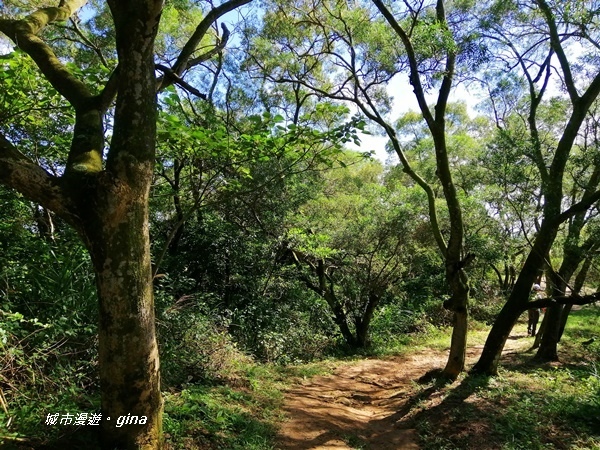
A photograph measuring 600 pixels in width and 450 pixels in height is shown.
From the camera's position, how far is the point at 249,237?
10031 millimetres

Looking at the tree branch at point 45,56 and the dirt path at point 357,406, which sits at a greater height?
the tree branch at point 45,56

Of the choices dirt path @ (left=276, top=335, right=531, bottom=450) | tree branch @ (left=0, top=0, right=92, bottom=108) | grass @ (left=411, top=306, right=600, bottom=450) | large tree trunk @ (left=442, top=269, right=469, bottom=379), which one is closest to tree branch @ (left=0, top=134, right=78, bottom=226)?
tree branch @ (left=0, top=0, right=92, bottom=108)

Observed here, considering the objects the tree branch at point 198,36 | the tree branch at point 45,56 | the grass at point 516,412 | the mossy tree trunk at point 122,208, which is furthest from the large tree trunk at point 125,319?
the grass at point 516,412

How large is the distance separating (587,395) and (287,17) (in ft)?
30.5

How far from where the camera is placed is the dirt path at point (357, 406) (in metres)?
4.89

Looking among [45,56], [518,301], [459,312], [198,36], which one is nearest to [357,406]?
[459,312]

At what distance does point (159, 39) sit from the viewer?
11.4 metres

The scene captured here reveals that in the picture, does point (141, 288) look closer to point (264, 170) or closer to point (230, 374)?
point (230, 374)

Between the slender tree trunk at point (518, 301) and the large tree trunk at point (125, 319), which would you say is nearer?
the large tree trunk at point (125, 319)

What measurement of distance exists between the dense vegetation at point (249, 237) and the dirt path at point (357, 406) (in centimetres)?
35

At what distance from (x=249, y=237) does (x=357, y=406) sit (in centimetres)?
483

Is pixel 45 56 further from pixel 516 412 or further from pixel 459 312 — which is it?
pixel 516 412

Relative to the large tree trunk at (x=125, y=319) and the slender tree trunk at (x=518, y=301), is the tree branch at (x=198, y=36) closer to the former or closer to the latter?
the large tree trunk at (x=125, y=319)

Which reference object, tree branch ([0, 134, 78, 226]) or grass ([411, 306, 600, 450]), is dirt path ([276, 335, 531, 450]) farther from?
tree branch ([0, 134, 78, 226])
